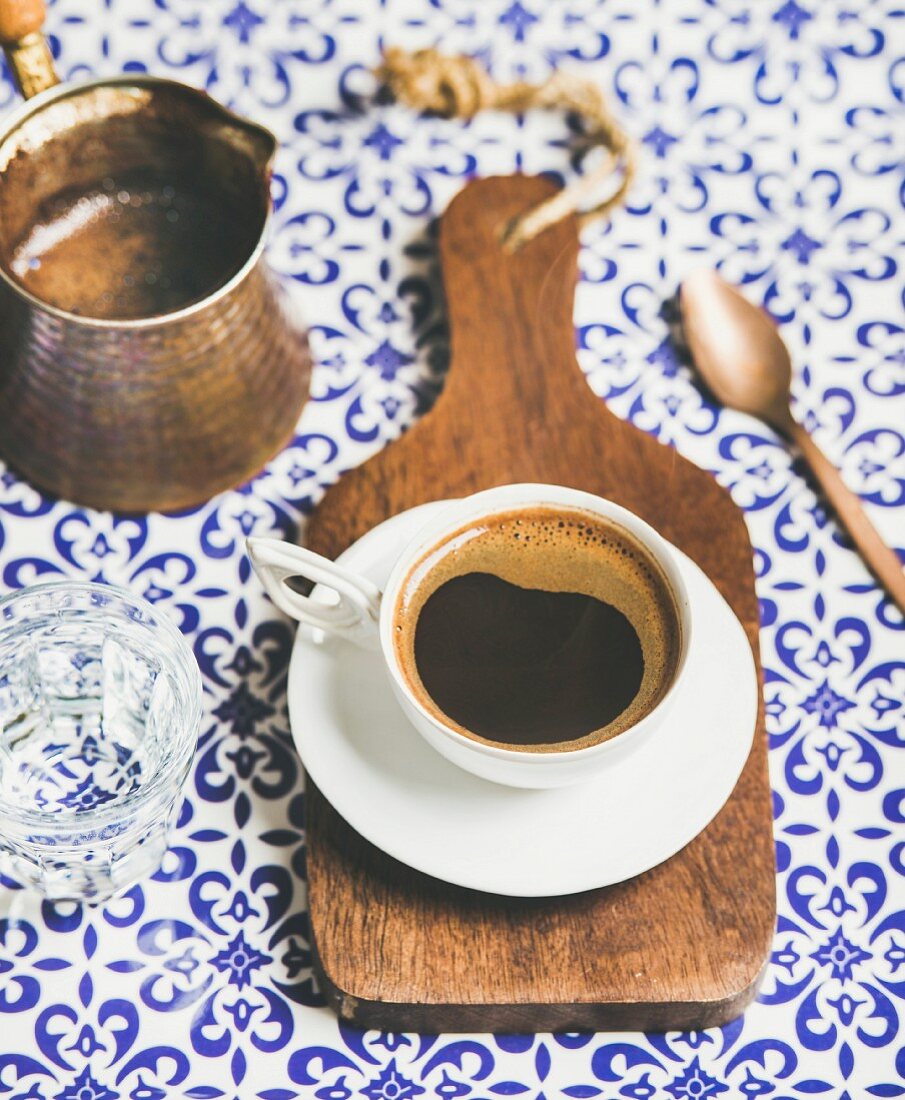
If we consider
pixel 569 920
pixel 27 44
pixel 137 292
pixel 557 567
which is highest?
pixel 27 44

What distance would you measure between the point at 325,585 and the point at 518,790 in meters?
0.17

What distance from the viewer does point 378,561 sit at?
0.92 m

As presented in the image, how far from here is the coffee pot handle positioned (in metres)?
0.88

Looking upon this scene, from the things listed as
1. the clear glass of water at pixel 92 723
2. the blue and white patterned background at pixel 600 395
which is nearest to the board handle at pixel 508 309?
the blue and white patterned background at pixel 600 395

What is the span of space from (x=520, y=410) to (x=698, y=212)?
27 centimetres

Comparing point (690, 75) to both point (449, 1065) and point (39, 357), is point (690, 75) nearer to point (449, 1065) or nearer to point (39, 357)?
point (39, 357)

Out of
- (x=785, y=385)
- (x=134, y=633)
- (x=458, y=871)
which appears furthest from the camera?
(x=785, y=385)

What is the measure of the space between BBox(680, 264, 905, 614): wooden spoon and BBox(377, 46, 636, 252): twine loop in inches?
4.6

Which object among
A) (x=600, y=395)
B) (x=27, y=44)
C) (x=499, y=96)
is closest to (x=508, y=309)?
(x=600, y=395)

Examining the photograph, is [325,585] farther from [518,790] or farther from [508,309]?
[508,309]

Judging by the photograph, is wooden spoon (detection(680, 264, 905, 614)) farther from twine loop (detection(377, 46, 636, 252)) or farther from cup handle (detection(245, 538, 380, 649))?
cup handle (detection(245, 538, 380, 649))

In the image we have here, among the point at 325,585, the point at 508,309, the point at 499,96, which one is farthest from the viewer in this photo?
the point at 499,96

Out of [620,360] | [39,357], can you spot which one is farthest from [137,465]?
[620,360]

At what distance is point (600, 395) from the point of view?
1.08 m
